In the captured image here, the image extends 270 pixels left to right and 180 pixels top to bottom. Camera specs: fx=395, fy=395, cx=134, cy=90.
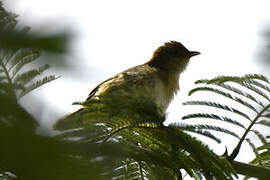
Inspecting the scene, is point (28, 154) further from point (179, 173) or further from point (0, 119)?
point (179, 173)

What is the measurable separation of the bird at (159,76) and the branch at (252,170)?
98 centimetres

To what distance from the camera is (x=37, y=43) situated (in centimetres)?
59

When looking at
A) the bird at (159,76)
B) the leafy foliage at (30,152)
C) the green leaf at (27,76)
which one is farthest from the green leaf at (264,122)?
the leafy foliage at (30,152)

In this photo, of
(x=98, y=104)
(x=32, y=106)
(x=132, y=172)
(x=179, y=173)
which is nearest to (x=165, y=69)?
(x=132, y=172)

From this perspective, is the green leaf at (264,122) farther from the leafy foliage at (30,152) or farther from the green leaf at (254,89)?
the leafy foliage at (30,152)

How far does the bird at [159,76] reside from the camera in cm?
494

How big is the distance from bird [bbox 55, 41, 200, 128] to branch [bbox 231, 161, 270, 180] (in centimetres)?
98

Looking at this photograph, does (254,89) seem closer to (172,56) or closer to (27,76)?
(27,76)

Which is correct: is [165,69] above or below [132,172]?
above

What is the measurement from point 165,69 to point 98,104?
15.0 feet

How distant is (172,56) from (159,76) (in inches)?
54.8

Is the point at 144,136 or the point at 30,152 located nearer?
the point at 30,152

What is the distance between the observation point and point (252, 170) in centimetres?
288

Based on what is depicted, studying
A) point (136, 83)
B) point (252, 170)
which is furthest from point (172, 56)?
point (252, 170)
